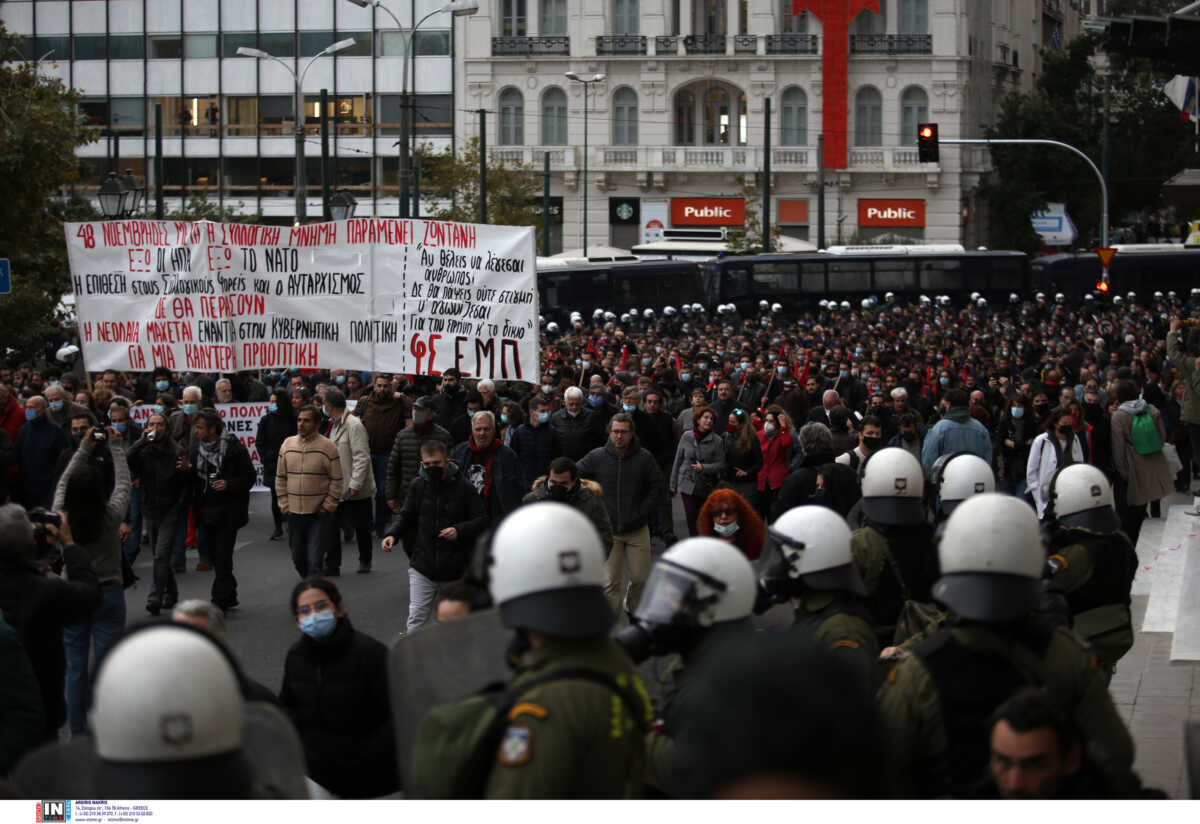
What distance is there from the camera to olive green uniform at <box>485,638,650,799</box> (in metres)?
2.81

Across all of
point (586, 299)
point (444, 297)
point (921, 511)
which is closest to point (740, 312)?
point (586, 299)

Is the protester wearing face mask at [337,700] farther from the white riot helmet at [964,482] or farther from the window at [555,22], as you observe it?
the window at [555,22]

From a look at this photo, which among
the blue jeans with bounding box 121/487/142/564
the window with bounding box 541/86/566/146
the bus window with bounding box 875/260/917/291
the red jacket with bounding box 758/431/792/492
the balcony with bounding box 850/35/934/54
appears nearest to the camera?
the blue jeans with bounding box 121/487/142/564

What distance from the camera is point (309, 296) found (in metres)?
13.2

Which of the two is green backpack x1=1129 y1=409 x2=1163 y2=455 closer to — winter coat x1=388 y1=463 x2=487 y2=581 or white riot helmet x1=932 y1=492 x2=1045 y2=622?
winter coat x1=388 y1=463 x2=487 y2=581

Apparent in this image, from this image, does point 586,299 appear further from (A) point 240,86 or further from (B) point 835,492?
(B) point 835,492

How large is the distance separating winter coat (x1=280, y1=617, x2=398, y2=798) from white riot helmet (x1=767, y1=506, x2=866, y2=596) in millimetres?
1373

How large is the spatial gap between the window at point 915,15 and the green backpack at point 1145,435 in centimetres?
5146

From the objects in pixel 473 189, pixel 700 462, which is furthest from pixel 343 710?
pixel 473 189

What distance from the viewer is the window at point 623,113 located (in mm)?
62812

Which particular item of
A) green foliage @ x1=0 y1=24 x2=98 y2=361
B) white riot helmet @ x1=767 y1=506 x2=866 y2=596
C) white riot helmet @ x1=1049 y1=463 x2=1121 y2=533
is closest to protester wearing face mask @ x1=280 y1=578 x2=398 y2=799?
white riot helmet @ x1=767 y1=506 x2=866 y2=596

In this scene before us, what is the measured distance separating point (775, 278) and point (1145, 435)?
3559 centimetres

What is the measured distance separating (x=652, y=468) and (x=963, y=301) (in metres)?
39.8

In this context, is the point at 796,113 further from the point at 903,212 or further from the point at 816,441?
the point at 816,441
